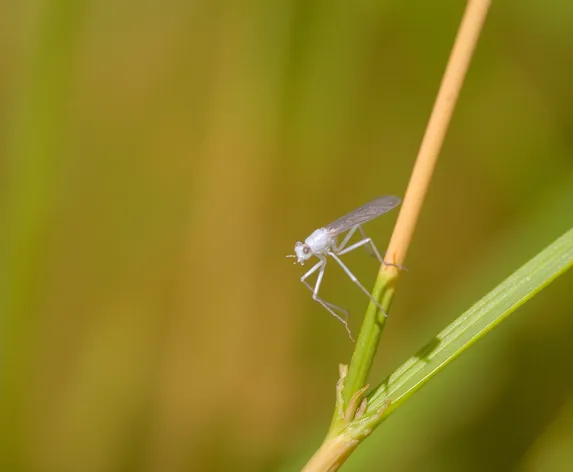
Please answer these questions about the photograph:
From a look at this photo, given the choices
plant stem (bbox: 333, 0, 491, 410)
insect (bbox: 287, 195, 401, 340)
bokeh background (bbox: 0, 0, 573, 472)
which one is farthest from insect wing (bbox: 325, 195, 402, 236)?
plant stem (bbox: 333, 0, 491, 410)

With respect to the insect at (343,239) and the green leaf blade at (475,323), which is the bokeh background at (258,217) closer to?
the insect at (343,239)

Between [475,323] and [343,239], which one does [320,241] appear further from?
[475,323]

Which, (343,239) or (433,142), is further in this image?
(343,239)

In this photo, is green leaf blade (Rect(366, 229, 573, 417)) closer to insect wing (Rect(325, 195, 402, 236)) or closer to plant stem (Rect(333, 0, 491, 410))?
plant stem (Rect(333, 0, 491, 410))

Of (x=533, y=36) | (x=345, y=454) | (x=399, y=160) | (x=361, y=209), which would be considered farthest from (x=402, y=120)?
(x=345, y=454)

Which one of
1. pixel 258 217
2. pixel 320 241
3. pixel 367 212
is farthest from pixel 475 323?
pixel 258 217

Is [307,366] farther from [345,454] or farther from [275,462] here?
[345,454]
